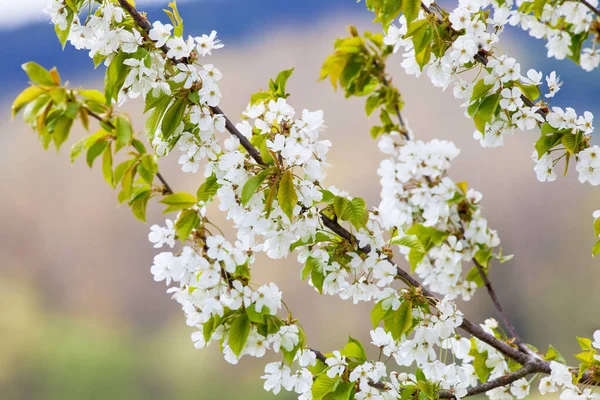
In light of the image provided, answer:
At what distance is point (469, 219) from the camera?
1.27 m

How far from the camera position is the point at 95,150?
86 cm

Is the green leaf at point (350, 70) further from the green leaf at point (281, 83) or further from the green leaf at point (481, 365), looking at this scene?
the green leaf at point (481, 365)

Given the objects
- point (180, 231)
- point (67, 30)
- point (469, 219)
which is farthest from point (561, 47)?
point (67, 30)

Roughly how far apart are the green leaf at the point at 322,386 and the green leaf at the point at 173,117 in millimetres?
514

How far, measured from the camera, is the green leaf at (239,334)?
38.5 inches

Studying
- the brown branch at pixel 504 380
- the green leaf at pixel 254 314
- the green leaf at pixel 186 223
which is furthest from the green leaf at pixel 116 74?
the brown branch at pixel 504 380

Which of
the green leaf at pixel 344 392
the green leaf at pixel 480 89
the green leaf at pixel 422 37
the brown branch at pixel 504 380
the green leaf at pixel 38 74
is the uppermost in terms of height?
the green leaf at pixel 422 37

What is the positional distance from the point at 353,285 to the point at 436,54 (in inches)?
18.1

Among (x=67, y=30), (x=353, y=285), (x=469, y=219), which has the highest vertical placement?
(x=67, y=30)

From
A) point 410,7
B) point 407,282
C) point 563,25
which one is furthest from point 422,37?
point 407,282

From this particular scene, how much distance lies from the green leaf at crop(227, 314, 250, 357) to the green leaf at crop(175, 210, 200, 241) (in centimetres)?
16

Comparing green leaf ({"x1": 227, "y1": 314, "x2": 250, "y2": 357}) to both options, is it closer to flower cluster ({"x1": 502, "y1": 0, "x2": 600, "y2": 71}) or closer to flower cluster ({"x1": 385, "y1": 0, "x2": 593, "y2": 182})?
flower cluster ({"x1": 385, "y1": 0, "x2": 593, "y2": 182})

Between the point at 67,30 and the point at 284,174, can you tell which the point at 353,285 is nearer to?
the point at 284,174

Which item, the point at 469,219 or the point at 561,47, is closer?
the point at 561,47
